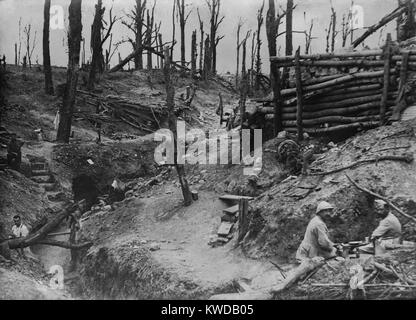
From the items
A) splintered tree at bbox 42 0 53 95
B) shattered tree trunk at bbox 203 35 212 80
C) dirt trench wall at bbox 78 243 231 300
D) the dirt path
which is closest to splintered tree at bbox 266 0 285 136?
the dirt path

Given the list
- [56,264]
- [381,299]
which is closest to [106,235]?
[56,264]

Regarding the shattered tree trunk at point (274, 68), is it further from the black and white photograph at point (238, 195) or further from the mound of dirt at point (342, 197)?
the mound of dirt at point (342, 197)

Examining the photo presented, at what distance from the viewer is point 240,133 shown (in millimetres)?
13445

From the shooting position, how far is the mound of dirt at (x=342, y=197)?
8.12 m

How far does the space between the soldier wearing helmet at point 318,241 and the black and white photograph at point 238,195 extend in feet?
0.07

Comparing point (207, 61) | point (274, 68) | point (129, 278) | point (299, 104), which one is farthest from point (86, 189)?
point (207, 61)

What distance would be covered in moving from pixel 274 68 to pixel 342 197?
204 inches

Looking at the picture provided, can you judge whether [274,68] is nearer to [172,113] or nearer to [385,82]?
[385,82]

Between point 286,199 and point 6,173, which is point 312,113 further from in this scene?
point 6,173

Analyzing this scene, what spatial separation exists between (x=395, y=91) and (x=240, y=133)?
458 centimetres
